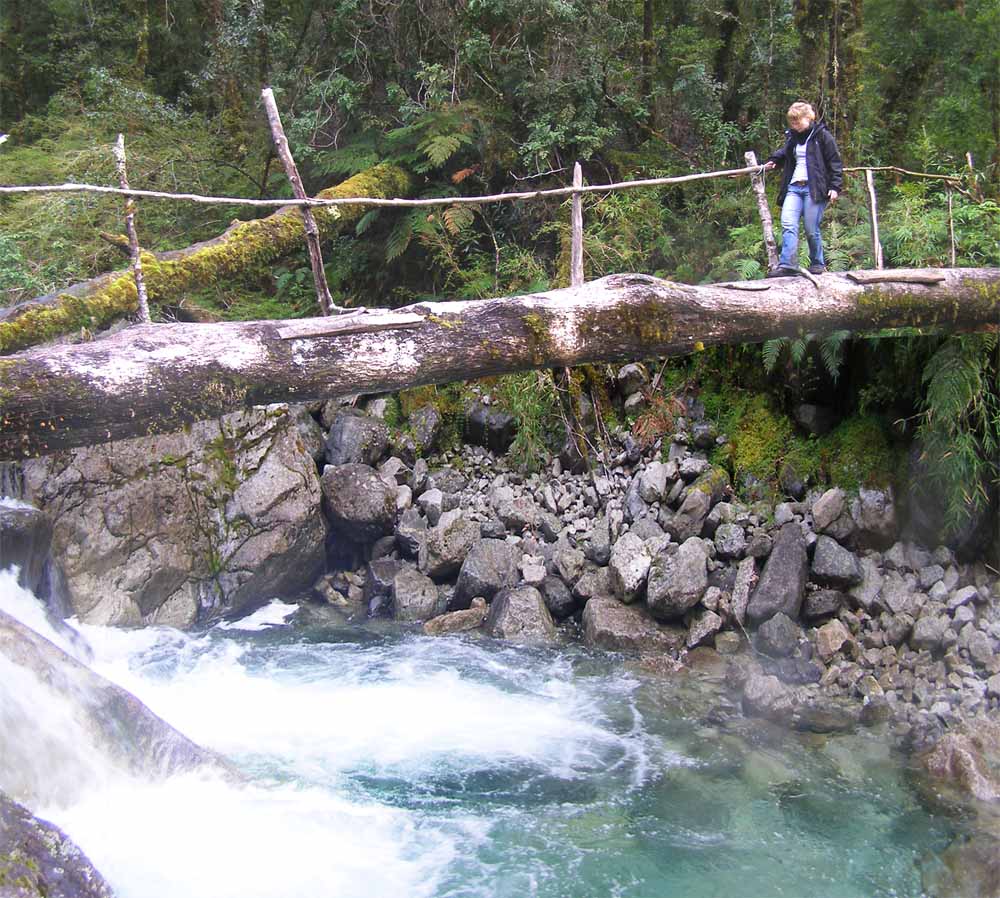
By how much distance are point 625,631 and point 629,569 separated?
2.01 ft

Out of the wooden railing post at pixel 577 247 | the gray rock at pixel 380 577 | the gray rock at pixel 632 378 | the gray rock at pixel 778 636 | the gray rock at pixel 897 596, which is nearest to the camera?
the wooden railing post at pixel 577 247

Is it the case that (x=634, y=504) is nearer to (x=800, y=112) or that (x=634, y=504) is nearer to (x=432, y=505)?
(x=432, y=505)

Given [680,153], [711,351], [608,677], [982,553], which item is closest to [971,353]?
[982,553]

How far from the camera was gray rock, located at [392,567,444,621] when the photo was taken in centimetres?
910

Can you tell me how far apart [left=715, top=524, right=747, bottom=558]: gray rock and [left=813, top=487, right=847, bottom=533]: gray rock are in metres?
0.74

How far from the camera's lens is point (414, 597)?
30.1 ft

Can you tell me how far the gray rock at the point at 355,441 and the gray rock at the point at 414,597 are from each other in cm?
176

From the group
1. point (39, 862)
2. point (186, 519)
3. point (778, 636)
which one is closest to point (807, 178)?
point (778, 636)

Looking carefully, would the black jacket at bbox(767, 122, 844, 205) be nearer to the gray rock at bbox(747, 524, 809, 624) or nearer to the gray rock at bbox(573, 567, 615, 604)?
the gray rock at bbox(747, 524, 809, 624)

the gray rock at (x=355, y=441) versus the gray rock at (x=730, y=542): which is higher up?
the gray rock at (x=355, y=441)

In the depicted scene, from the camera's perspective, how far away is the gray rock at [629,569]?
8.55 m

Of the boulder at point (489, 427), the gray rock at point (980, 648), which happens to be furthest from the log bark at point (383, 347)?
the boulder at point (489, 427)

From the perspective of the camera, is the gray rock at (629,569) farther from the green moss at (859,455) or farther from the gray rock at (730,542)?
the green moss at (859,455)

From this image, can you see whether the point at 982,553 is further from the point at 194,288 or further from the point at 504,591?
the point at 194,288
